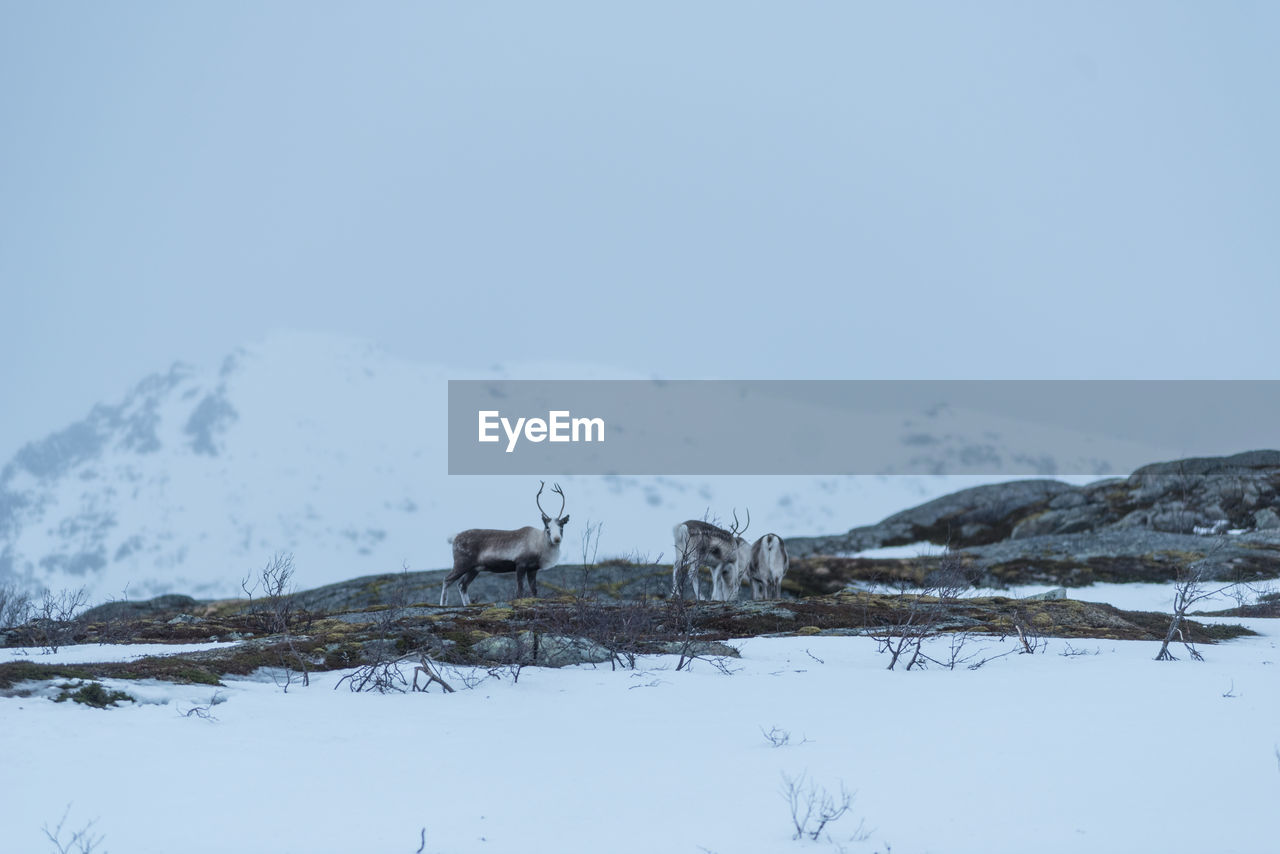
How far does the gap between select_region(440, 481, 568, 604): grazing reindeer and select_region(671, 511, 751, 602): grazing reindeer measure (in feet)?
10.9

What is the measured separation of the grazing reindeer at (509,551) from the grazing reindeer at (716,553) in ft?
10.9

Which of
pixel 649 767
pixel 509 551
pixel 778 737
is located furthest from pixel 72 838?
pixel 509 551

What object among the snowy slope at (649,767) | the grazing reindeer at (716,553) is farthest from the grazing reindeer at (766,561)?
the snowy slope at (649,767)

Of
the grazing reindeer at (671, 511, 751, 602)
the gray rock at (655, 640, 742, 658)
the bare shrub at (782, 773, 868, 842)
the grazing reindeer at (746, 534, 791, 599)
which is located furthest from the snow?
the grazing reindeer at (746, 534, 791, 599)

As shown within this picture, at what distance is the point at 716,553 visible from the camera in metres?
25.8

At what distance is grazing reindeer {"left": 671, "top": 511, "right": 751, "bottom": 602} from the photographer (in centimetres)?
2459

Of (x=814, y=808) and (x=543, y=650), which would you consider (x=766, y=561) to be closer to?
(x=543, y=650)

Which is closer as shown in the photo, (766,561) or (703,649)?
(703,649)

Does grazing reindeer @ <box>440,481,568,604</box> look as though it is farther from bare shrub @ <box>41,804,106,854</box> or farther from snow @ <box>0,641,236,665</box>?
bare shrub @ <box>41,804,106,854</box>

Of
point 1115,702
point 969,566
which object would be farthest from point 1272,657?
point 969,566

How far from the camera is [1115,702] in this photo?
9.83 meters

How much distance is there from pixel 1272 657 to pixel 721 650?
27.3ft

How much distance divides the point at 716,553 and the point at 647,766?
59.6 ft

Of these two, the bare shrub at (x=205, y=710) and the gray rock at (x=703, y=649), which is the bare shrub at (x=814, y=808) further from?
the gray rock at (x=703, y=649)
